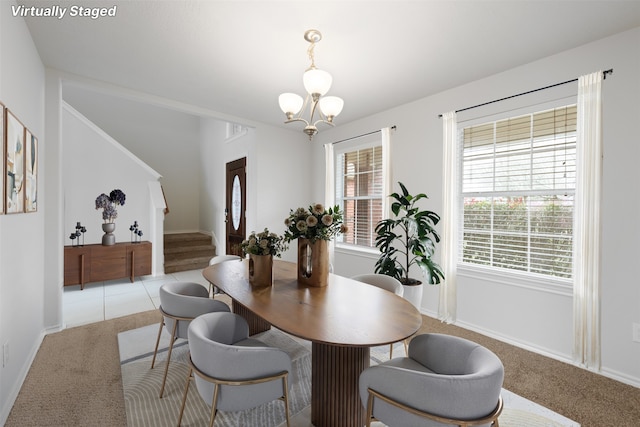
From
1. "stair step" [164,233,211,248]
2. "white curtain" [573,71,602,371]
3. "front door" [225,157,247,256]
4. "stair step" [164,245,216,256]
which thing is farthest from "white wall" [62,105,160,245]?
"white curtain" [573,71,602,371]

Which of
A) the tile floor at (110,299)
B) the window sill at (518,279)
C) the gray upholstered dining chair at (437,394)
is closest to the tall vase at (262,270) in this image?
the gray upholstered dining chair at (437,394)

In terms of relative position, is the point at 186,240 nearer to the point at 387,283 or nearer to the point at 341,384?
the point at 387,283

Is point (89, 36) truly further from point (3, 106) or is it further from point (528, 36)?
point (528, 36)

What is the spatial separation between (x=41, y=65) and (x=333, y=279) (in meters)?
3.51

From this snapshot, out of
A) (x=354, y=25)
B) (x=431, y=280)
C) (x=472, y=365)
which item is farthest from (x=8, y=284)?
(x=431, y=280)

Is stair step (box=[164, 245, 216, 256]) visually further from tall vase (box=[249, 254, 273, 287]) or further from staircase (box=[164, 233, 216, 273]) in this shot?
tall vase (box=[249, 254, 273, 287])

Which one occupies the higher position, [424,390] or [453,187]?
[453,187]

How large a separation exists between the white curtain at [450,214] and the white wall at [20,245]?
3.74 metres

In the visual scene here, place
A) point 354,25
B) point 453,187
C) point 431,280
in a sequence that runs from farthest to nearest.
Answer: point 453,187 < point 431,280 < point 354,25

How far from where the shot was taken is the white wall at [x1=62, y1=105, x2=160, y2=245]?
4629 millimetres

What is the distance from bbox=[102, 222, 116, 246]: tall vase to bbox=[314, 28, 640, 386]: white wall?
16.3ft

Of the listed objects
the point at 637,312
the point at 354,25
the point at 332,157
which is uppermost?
the point at 354,25

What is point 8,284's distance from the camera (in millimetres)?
1834

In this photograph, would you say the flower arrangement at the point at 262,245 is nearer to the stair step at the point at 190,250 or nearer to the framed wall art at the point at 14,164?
the framed wall art at the point at 14,164
